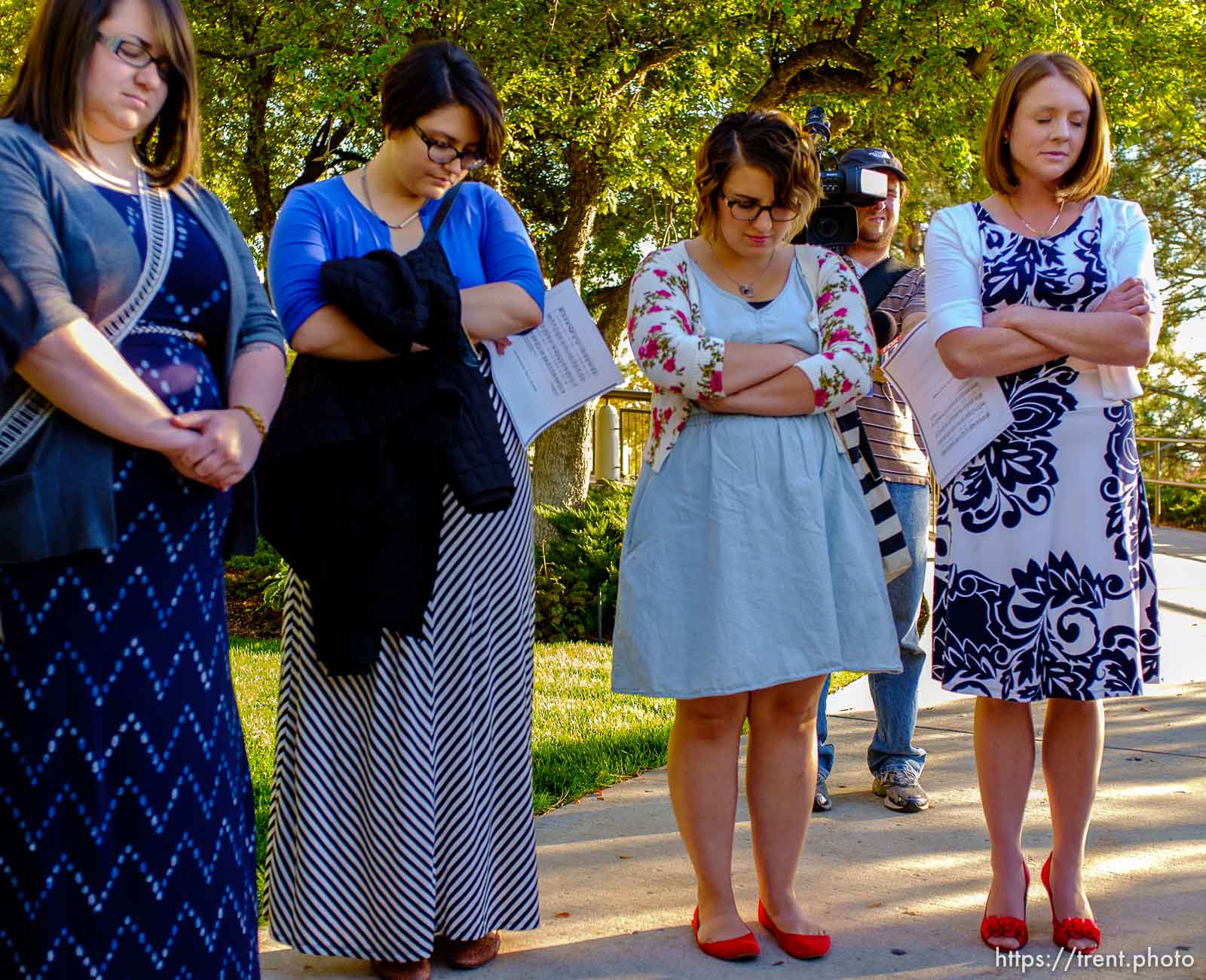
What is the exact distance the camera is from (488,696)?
3.02 m

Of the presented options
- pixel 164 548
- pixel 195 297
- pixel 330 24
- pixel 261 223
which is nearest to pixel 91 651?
pixel 164 548

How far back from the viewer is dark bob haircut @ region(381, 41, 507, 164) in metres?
2.81

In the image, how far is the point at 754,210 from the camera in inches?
121

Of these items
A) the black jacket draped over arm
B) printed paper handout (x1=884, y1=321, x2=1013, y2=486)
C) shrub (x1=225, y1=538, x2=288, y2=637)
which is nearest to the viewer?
the black jacket draped over arm

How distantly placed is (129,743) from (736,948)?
1.67 metres

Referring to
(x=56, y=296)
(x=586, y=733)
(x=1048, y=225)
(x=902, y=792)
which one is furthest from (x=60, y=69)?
(x=586, y=733)

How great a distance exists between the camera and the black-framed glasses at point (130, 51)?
87.0 inches

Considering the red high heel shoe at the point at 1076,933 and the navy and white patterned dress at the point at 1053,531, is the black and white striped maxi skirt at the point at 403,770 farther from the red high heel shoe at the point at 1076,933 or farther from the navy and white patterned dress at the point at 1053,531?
the red high heel shoe at the point at 1076,933

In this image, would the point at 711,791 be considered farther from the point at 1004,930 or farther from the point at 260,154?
the point at 260,154

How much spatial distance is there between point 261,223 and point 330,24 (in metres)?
5.75

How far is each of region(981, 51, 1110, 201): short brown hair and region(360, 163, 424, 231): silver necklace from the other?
153 cm

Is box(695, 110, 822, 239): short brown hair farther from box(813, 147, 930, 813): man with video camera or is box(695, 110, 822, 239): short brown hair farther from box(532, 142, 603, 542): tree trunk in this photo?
box(532, 142, 603, 542): tree trunk

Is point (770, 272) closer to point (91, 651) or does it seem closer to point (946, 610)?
point (946, 610)

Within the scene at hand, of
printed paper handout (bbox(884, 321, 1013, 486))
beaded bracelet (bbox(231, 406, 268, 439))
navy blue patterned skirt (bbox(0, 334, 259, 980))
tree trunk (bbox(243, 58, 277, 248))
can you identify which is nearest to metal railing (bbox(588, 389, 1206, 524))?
tree trunk (bbox(243, 58, 277, 248))
